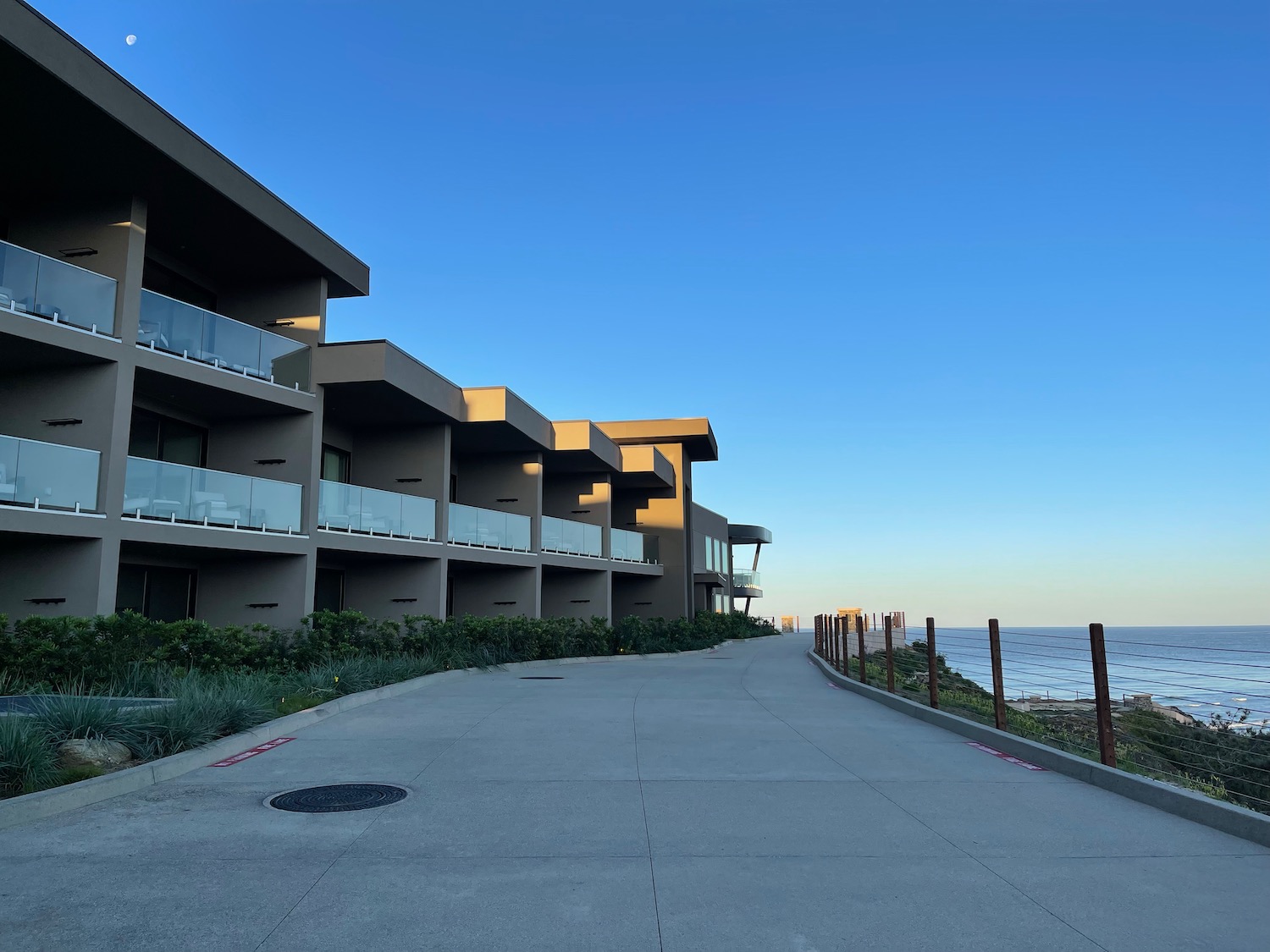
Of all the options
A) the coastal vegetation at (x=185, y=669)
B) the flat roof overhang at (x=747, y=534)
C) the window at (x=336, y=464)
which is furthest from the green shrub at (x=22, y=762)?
the flat roof overhang at (x=747, y=534)

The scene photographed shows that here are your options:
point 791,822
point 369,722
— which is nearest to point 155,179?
point 369,722

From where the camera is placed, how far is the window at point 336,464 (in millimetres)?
22750

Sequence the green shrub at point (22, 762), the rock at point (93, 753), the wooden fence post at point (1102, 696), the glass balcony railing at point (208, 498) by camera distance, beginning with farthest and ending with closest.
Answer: the glass balcony railing at point (208, 498), the wooden fence post at point (1102, 696), the rock at point (93, 753), the green shrub at point (22, 762)

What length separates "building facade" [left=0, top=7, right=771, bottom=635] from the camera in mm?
14070

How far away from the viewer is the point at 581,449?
1096 inches

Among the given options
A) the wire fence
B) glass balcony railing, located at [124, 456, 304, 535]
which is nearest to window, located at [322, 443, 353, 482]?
glass balcony railing, located at [124, 456, 304, 535]

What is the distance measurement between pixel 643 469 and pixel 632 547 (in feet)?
10.6

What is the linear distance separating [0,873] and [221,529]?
11.9 metres

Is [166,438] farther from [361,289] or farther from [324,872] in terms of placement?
[324,872]

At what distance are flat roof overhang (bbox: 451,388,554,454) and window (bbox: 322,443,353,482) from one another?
2.87 meters

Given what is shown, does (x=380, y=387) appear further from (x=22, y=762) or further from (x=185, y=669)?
(x=22, y=762)

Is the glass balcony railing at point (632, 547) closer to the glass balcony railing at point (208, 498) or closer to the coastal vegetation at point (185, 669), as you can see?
the coastal vegetation at point (185, 669)

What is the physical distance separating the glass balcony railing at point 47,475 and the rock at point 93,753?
6.95 metres

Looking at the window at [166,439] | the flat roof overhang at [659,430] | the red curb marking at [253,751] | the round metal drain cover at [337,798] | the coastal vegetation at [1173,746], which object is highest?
the flat roof overhang at [659,430]
